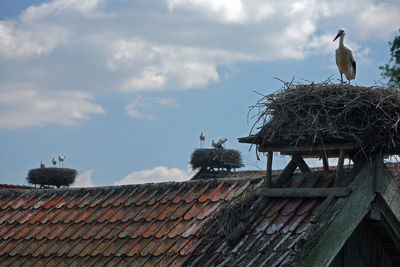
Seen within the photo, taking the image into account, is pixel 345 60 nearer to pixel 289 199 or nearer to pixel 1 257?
pixel 289 199

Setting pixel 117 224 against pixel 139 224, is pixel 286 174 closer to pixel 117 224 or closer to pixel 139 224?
pixel 139 224

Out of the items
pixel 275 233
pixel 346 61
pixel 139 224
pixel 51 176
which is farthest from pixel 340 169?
pixel 51 176

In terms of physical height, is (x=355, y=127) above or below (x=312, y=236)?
above

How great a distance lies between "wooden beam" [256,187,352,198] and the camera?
20.8ft

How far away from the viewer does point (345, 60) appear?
968 cm

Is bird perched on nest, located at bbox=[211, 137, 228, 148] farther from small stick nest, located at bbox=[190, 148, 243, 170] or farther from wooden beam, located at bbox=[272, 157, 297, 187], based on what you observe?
wooden beam, located at bbox=[272, 157, 297, 187]

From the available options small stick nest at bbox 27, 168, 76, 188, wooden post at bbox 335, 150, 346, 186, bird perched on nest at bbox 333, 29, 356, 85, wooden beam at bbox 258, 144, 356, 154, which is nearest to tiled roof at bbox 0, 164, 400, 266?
wooden post at bbox 335, 150, 346, 186

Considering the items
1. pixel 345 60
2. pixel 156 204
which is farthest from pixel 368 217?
pixel 345 60

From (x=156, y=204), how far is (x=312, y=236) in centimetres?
281

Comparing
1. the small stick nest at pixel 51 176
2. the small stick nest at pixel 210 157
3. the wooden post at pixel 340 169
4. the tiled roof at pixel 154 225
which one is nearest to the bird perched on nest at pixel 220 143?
the small stick nest at pixel 210 157

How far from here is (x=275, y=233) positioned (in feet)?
21.5

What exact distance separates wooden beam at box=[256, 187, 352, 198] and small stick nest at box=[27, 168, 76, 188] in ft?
79.7

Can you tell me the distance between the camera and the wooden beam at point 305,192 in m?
6.33

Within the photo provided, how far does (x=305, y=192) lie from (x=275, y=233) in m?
0.54
